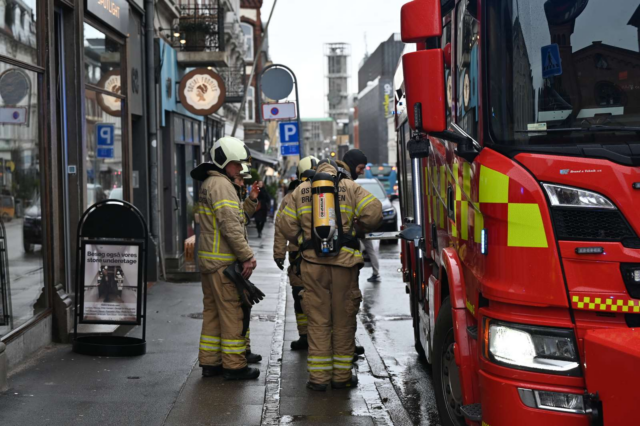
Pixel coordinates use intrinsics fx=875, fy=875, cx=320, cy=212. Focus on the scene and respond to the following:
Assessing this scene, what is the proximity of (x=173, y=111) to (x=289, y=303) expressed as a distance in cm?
761

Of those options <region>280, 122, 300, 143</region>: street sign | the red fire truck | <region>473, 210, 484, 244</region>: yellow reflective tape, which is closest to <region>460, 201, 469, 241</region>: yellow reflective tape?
the red fire truck

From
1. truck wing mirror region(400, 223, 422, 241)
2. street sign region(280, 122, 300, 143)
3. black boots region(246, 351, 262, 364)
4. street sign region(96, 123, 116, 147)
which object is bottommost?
black boots region(246, 351, 262, 364)

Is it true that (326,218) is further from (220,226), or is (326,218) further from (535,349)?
(535,349)

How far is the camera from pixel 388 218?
977 inches

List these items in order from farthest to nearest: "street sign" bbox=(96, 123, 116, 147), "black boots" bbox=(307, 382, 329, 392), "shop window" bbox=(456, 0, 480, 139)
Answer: "street sign" bbox=(96, 123, 116, 147) < "black boots" bbox=(307, 382, 329, 392) < "shop window" bbox=(456, 0, 480, 139)

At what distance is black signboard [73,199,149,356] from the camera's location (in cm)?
Result: 835

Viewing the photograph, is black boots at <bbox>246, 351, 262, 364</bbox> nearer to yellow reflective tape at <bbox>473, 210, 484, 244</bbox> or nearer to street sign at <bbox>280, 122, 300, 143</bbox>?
yellow reflective tape at <bbox>473, 210, 484, 244</bbox>

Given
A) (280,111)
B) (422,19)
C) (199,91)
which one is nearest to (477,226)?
(422,19)

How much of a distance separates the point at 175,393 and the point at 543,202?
3975 millimetres

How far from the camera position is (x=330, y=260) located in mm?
7008

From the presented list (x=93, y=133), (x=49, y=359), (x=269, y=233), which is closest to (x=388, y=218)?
(x=269, y=233)

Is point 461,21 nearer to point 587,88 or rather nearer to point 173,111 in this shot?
point 587,88

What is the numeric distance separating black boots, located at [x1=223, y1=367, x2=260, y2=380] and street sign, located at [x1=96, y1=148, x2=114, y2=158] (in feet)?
18.9

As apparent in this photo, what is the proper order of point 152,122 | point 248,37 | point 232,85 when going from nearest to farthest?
point 152,122 → point 232,85 → point 248,37
